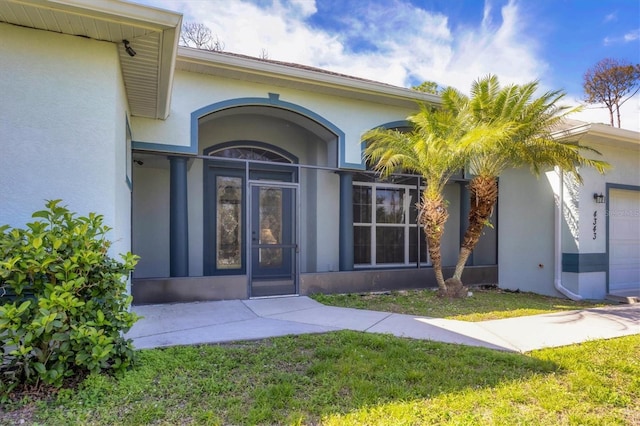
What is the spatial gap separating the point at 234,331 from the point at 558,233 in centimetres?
780

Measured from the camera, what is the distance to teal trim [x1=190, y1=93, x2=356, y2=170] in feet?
23.1

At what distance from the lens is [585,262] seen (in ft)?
28.0

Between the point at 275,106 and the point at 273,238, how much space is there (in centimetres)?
280

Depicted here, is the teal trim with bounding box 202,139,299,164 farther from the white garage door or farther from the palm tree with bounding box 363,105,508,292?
the white garage door

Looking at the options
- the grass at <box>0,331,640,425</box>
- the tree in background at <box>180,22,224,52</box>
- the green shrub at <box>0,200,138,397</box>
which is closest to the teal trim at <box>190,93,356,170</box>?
the green shrub at <box>0,200,138,397</box>

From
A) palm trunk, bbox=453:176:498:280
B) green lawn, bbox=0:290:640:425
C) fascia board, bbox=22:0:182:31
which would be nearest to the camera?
green lawn, bbox=0:290:640:425

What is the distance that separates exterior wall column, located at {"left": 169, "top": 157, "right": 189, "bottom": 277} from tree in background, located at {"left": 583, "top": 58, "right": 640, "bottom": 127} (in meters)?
20.2

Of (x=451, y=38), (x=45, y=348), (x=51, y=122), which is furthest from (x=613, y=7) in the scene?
(x=45, y=348)

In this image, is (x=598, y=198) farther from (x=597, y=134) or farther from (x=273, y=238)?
(x=273, y=238)

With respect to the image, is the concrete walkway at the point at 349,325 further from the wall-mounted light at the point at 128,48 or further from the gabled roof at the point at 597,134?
the gabled roof at the point at 597,134

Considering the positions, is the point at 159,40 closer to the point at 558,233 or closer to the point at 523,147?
the point at 523,147

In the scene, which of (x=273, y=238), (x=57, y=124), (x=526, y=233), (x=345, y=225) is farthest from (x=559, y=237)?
(x=57, y=124)

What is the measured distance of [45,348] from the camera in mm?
3070

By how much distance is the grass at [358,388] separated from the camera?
9.19 feet
